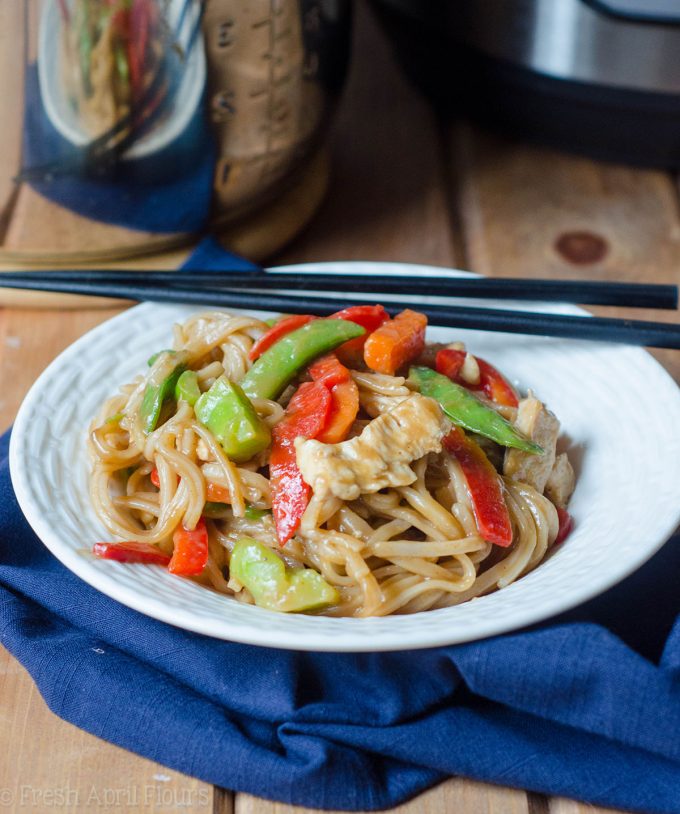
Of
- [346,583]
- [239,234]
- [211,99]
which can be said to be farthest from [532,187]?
[346,583]

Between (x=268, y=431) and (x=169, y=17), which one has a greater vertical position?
(x=169, y=17)

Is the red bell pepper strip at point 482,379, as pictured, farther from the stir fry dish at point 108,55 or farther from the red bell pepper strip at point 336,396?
the stir fry dish at point 108,55

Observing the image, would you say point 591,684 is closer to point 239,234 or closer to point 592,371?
point 592,371

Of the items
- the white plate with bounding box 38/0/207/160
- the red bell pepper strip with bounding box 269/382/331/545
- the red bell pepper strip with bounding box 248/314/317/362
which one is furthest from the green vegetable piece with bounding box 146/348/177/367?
the white plate with bounding box 38/0/207/160

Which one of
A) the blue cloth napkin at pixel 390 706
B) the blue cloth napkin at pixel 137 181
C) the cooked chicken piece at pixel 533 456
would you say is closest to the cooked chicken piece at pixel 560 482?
the cooked chicken piece at pixel 533 456

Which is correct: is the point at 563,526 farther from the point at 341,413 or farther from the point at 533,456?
the point at 341,413

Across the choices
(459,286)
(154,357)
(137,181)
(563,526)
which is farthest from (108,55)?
(563,526)

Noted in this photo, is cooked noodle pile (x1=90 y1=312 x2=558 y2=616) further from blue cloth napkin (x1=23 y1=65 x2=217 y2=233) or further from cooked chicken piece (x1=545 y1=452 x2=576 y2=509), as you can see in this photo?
blue cloth napkin (x1=23 y1=65 x2=217 y2=233)
